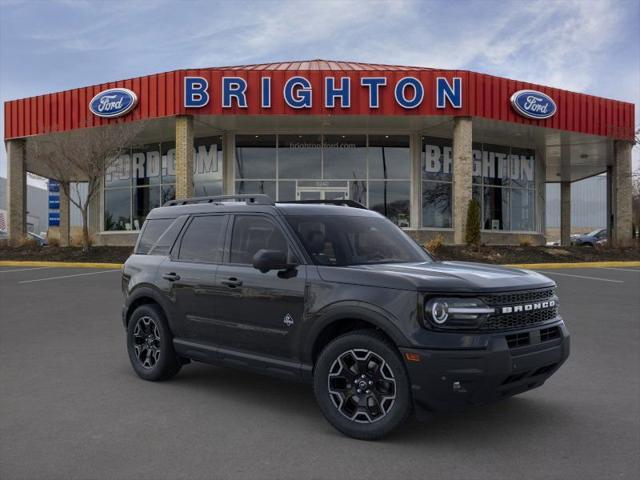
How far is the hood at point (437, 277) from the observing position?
405cm

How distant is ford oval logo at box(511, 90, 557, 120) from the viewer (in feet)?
75.6

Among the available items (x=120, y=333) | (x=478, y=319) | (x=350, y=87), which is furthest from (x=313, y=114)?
(x=478, y=319)

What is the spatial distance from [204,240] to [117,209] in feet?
80.3

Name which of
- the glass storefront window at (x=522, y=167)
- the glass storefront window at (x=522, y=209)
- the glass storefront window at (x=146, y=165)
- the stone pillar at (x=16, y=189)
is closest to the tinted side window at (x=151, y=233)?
the glass storefront window at (x=146, y=165)

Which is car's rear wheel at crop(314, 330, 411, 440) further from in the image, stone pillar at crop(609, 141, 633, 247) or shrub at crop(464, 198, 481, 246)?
stone pillar at crop(609, 141, 633, 247)

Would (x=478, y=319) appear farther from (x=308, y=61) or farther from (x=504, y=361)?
(x=308, y=61)

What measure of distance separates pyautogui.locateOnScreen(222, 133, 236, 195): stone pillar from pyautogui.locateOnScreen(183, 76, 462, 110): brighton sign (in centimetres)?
406

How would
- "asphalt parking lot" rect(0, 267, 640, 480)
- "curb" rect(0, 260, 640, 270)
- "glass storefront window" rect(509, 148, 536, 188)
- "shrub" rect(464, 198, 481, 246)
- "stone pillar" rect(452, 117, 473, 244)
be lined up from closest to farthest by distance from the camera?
"asphalt parking lot" rect(0, 267, 640, 480), "curb" rect(0, 260, 640, 270), "shrub" rect(464, 198, 481, 246), "stone pillar" rect(452, 117, 473, 244), "glass storefront window" rect(509, 148, 536, 188)

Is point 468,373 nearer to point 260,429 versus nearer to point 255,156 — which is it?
point 260,429

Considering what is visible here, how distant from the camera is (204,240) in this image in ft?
19.0

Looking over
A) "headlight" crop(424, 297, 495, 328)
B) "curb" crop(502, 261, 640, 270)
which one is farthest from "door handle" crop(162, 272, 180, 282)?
"curb" crop(502, 261, 640, 270)

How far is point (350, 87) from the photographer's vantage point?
2194 centimetres

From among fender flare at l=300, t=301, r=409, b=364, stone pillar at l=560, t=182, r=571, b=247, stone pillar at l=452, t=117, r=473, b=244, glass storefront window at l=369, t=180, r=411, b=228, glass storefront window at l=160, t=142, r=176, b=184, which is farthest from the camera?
stone pillar at l=560, t=182, r=571, b=247

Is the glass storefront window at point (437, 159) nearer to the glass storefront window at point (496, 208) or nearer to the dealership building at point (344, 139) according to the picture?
the dealership building at point (344, 139)
